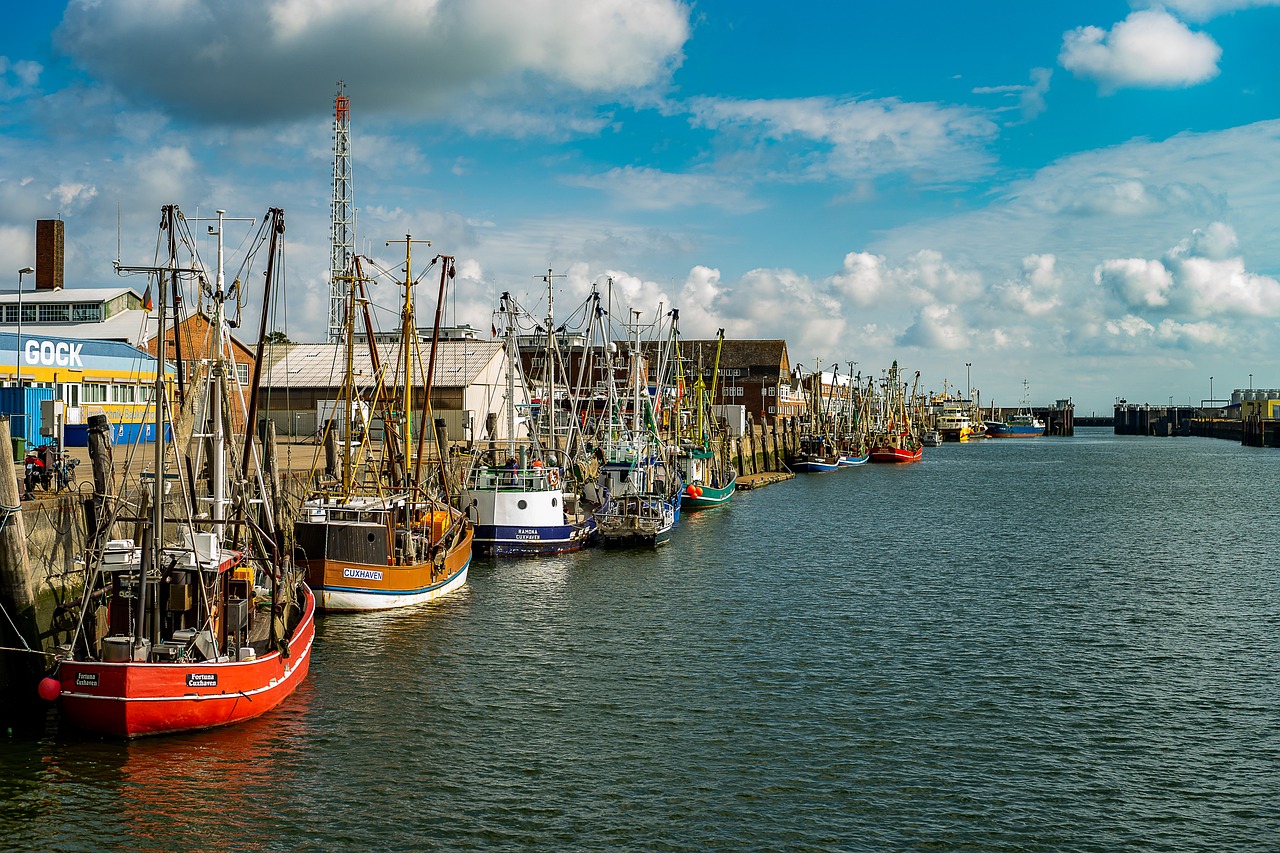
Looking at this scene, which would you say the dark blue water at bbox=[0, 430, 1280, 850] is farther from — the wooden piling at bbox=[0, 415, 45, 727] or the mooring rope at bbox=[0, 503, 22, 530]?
the mooring rope at bbox=[0, 503, 22, 530]

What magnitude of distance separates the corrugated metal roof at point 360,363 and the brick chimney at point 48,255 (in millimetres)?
19826

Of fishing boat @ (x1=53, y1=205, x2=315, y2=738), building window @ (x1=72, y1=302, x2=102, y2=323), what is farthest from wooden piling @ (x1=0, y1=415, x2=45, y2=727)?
building window @ (x1=72, y1=302, x2=102, y2=323)

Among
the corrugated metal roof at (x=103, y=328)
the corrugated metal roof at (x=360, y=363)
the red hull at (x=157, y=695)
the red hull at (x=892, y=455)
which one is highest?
the corrugated metal roof at (x=103, y=328)

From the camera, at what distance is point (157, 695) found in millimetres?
24688

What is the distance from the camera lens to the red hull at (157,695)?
2428 centimetres

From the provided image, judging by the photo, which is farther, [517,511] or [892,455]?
[892,455]

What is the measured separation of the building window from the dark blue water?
189ft

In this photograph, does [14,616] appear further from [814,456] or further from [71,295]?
[814,456]

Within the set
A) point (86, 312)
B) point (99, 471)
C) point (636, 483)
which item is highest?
point (86, 312)

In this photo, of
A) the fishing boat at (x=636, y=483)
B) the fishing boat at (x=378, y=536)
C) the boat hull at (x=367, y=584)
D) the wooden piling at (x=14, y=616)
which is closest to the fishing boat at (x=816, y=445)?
the fishing boat at (x=636, y=483)

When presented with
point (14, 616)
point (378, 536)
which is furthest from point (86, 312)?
point (14, 616)

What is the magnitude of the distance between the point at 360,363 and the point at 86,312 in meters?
23.0

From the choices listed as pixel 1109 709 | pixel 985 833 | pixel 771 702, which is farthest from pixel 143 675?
pixel 1109 709

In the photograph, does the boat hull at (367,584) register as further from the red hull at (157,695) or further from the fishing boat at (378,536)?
the red hull at (157,695)
